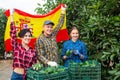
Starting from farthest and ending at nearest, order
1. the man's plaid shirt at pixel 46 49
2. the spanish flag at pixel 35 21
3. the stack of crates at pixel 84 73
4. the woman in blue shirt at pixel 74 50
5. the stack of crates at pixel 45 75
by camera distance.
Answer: the spanish flag at pixel 35 21 → the woman in blue shirt at pixel 74 50 → the man's plaid shirt at pixel 46 49 → the stack of crates at pixel 84 73 → the stack of crates at pixel 45 75

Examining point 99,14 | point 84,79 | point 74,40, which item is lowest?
point 84,79

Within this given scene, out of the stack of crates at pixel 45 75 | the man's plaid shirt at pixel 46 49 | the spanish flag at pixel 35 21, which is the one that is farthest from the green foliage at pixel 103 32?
the stack of crates at pixel 45 75

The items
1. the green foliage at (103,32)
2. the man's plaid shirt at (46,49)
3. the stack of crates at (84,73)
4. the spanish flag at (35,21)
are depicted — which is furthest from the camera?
the spanish flag at (35,21)

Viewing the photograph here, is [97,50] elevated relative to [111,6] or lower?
lower

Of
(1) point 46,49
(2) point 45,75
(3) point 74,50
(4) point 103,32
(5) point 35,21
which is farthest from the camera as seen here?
(5) point 35,21

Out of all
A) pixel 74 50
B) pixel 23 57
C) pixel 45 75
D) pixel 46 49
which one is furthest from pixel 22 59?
pixel 74 50

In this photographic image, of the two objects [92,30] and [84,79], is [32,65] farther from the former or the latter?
[92,30]

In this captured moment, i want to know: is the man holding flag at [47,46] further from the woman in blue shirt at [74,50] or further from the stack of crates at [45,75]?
the stack of crates at [45,75]

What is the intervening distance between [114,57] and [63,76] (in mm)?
1447

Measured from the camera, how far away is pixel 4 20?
19188 mm

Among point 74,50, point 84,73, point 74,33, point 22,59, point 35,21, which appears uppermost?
point 35,21

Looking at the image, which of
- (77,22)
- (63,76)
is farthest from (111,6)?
(63,76)

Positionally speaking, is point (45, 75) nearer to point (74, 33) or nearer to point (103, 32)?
point (74, 33)

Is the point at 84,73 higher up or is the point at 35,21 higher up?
the point at 35,21
